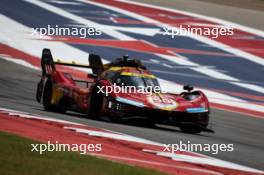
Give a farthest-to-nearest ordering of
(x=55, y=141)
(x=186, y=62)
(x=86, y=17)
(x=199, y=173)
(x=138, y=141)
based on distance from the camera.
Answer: (x=86, y=17) → (x=186, y=62) → (x=138, y=141) → (x=55, y=141) → (x=199, y=173)

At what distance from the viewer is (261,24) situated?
109 ft

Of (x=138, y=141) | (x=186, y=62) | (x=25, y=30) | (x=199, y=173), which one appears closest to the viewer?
(x=199, y=173)

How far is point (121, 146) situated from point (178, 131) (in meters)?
3.90

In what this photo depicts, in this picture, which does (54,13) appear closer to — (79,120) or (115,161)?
(79,120)

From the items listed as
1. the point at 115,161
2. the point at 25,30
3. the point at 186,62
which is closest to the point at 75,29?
the point at 25,30

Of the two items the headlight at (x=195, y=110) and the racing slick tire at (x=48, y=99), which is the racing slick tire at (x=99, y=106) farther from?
the racing slick tire at (x=48, y=99)

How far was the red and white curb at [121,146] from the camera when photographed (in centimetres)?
1179

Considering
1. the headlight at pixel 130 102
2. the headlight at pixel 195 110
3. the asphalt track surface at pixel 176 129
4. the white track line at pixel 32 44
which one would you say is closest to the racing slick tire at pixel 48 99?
the asphalt track surface at pixel 176 129

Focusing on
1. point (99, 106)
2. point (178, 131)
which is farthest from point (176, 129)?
point (99, 106)

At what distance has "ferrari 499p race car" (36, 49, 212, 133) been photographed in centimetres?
1589

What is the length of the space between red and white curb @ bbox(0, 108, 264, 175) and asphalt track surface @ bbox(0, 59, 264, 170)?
56cm

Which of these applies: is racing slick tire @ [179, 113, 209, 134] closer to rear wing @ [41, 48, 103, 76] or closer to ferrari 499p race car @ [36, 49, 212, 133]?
ferrari 499p race car @ [36, 49, 212, 133]

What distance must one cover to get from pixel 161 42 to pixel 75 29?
307cm

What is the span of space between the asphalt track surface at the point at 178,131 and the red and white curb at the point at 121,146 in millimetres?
563
